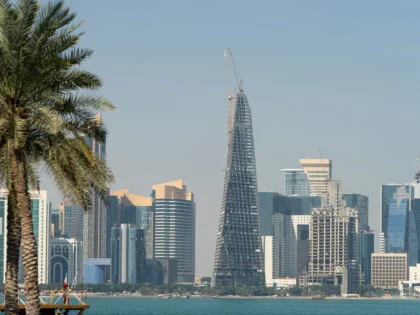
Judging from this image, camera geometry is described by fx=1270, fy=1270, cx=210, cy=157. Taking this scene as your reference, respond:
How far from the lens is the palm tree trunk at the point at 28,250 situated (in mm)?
54312

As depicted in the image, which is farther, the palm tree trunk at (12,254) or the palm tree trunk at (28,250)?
the palm tree trunk at (12,254)

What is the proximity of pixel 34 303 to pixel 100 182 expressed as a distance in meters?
6.37

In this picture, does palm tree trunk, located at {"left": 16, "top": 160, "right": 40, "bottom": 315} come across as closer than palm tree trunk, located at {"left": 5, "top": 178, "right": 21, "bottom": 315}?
Yes

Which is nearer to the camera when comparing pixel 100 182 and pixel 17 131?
pixel 17 131

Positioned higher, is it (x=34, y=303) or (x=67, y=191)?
(x=67, y=191)

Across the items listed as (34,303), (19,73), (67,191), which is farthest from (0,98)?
(34,303)

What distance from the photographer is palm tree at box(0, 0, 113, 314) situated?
54125 millimetres

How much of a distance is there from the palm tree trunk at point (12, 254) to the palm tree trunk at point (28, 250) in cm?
257

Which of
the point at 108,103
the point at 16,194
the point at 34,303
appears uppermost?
the point at 108,103

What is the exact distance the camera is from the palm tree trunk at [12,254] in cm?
5741

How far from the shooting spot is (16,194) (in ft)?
184

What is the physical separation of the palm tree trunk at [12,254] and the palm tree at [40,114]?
0.05 metres

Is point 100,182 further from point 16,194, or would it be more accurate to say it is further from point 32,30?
point 32,30

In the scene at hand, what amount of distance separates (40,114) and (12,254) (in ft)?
23.0
